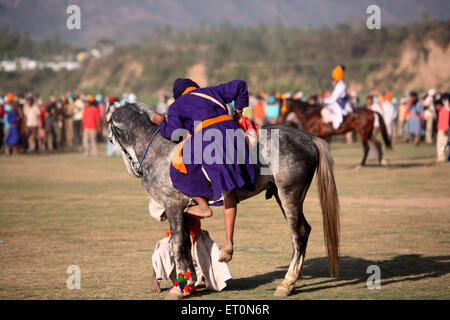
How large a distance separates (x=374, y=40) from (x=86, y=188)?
220 feet

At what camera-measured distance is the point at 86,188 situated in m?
16.3

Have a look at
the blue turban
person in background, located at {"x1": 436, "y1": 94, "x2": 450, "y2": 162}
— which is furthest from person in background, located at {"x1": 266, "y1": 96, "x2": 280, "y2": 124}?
the blue turban

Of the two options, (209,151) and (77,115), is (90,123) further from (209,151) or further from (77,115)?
(209,151)

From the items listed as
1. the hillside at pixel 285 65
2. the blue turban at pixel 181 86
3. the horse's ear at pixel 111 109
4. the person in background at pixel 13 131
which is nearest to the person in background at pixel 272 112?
the person in background at pixel 13 131

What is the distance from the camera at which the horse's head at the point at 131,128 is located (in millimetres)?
7156

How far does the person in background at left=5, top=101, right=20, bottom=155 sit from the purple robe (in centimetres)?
1984

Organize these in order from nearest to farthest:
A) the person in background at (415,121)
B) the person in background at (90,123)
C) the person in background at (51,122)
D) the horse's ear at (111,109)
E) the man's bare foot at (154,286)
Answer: the man's bare foot at (154,286) → the horse's ear at (111,109) → the person in background at (90,123) → the person in background at (51,122) → the person in background at (415,121)

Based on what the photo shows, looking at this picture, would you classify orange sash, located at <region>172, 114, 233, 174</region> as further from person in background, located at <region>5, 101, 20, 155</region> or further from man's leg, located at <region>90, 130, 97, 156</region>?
person in background, located at <region>5, 101, 20, 155</region>

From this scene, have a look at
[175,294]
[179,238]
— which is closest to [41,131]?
[179,238]

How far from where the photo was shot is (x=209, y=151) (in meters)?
6.66

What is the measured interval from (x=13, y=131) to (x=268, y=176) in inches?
816

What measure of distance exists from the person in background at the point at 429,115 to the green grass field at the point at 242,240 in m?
10.9

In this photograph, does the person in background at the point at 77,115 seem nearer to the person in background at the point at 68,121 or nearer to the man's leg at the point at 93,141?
the person in background at the point at 68,121

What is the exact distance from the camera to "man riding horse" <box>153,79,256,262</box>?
6.65 m
